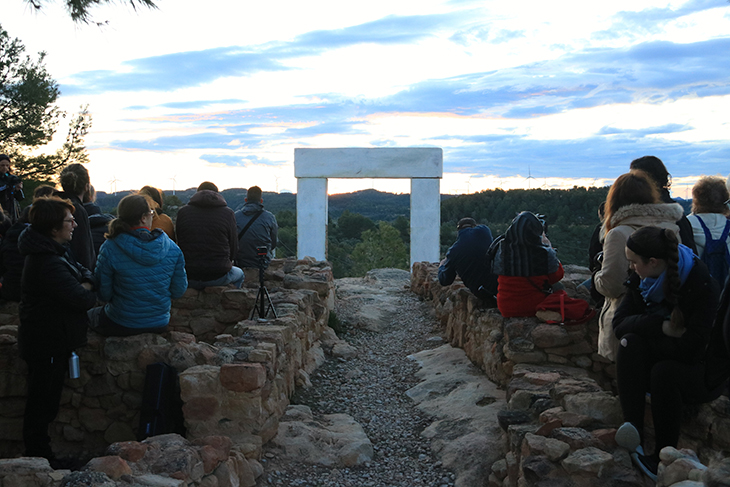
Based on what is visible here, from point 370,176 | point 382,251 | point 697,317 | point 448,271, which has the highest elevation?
point 370,176

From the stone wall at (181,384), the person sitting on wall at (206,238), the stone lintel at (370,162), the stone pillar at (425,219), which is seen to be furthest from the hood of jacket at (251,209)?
the stone pillar at (425,219)

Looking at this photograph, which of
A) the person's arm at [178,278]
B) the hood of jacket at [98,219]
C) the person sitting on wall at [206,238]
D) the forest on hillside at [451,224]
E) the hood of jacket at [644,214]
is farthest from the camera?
the forest on hillside at [451,224]

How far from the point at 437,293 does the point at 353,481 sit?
5.95m

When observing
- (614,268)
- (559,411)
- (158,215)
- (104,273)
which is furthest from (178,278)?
(614,268)

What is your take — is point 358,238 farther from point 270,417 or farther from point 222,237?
point 270,417

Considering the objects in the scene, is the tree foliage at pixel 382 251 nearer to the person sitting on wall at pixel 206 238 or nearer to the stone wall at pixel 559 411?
the person sitting on wall at pixel 206 238

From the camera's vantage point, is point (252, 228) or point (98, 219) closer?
point (98, 219)

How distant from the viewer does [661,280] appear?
3172 mm

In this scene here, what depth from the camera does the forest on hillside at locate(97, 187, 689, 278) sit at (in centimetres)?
2353

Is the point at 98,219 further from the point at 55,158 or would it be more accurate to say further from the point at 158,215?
the point at 55,158

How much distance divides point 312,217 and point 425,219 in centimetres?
267

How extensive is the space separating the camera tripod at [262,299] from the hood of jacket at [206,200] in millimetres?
783

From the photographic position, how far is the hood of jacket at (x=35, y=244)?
3.67m

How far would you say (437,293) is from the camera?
962cm
